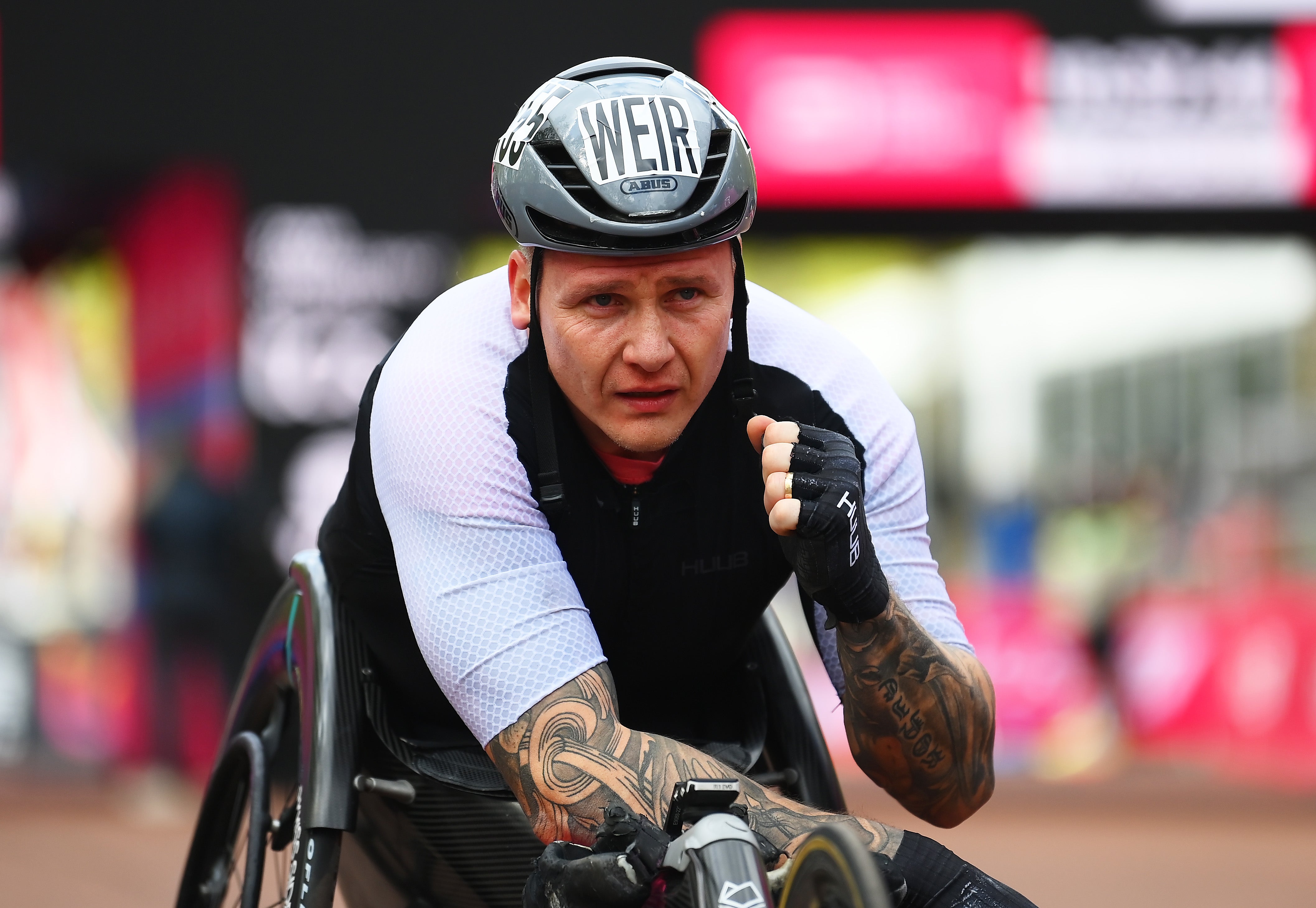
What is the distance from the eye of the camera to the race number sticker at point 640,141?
8.11 ft

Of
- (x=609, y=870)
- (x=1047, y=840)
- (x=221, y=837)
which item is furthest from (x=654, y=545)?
(x=1047, y=840)

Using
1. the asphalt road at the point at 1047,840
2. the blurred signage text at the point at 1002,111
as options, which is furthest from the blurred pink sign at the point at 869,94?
the asphalt road at the point at 1047,840

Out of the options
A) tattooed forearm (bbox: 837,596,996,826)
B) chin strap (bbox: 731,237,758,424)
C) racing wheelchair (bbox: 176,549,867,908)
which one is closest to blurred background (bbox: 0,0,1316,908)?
racing wheelchair (bbox: 176,549,867,908)

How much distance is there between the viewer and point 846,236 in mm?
10148

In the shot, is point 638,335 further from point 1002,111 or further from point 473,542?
point 1002,111

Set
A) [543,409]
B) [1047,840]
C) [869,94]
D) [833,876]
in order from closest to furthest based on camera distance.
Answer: [833,876] < [543,409] < [1047,840] < [869,94]

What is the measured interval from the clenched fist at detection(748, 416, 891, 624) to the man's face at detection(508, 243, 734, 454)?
160mm

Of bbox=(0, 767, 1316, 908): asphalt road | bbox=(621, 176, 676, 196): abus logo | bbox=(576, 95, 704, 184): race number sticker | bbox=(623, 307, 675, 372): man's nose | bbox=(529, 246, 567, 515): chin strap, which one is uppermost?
bbox=(576, 95, 704, 184): race number sticker

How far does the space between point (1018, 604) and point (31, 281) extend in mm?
7274

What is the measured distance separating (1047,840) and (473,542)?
6444 mm

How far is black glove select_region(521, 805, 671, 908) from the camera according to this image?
2.17 meters

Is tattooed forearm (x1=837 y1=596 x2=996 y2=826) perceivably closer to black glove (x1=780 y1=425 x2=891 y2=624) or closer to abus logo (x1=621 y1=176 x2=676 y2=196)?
black glove (x1=780 y1=425 x2=891 y2=624)

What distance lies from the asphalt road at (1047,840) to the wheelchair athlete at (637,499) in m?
4.00

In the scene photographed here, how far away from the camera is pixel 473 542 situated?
8.10 ft
